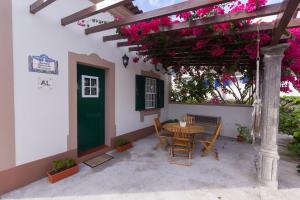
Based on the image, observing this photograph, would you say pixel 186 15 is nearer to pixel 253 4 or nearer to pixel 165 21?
pixel 165 21

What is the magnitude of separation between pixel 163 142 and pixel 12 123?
3.47 metres

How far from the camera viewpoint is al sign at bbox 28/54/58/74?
285 cm

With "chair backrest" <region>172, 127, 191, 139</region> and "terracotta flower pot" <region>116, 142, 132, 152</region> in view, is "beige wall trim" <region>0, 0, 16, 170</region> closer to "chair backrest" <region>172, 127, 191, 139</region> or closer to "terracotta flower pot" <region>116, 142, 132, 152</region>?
"terracotta flower pot" <region>116, 142, 132, 152</region>

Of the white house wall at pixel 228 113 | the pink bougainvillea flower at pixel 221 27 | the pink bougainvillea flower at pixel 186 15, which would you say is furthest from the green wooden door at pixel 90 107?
the white house wall at pixel 228 113

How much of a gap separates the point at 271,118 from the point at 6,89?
4348 millimetres

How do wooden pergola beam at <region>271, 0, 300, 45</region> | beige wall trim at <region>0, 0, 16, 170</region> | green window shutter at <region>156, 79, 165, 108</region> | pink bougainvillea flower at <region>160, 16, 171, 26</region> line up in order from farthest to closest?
green window shutter at <region>156, 79, 165, 108</region> < pink bougainvillea flower at <region>160, 16, 171, 26</region> < beige wall trim at <region>0, 0, 16, 170</region> < wooden pergola beam at <region>271, 0, 300, 45</region>

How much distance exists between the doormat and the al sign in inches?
81.7

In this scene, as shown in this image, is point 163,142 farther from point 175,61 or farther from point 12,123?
point 12,123

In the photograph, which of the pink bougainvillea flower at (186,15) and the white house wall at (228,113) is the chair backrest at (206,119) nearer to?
the white house wall at (228,113)

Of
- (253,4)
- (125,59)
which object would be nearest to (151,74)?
(125,59)

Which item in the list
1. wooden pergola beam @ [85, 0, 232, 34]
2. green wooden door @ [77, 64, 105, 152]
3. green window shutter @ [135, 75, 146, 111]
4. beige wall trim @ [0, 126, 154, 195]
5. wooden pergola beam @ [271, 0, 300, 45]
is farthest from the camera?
green window shutter @ [135, 75, 146, 111]

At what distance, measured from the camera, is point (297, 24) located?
2.56 m

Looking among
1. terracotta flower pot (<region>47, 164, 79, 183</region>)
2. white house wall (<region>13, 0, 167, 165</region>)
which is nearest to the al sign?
white house wall (<region>13, 0, 167, 165</region>)

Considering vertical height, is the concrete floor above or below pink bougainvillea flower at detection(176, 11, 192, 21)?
below
